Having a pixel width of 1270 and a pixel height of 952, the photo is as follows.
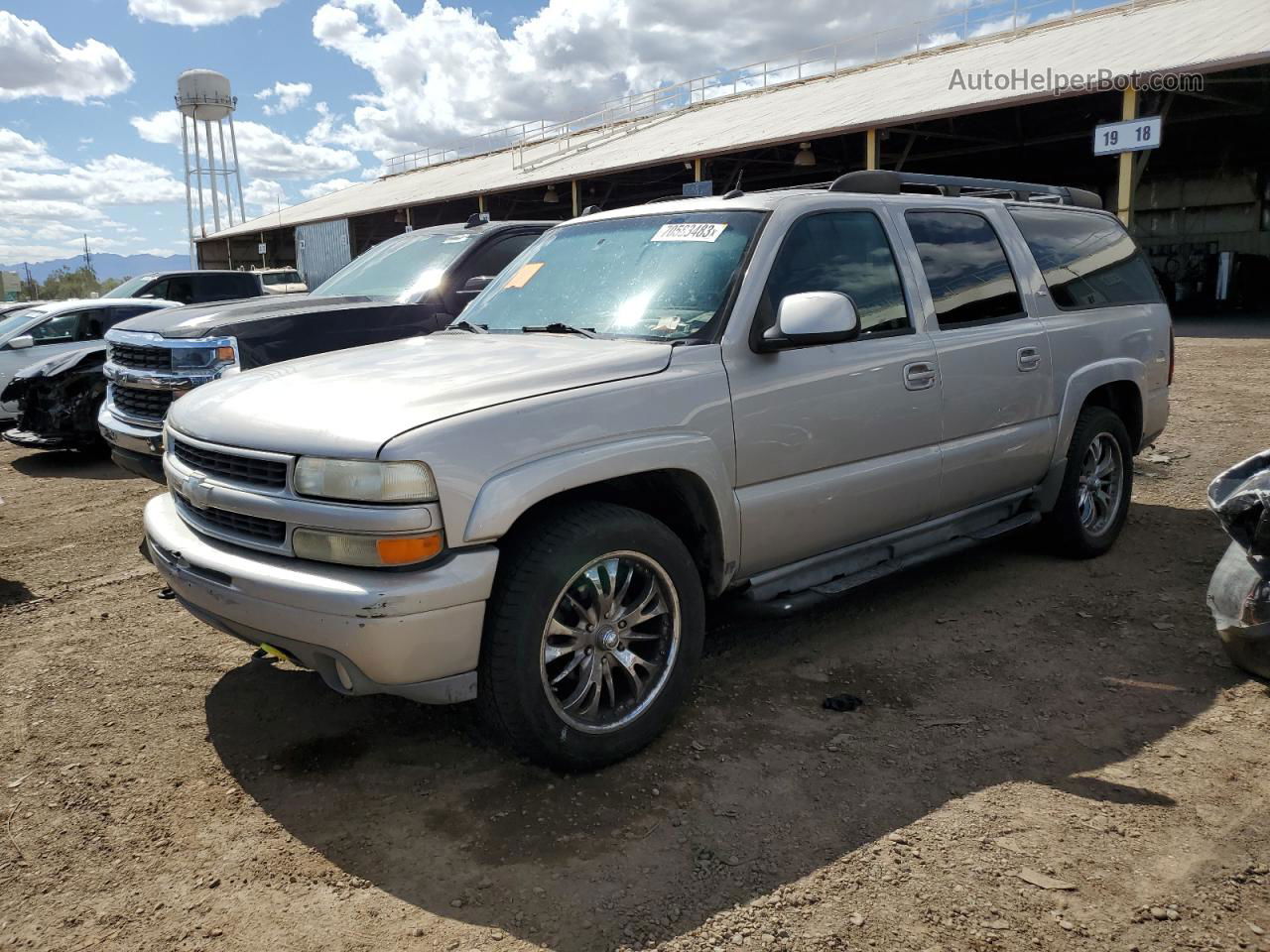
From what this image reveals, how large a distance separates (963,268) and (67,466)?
831cm

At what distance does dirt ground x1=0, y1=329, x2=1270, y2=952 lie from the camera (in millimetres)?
2457

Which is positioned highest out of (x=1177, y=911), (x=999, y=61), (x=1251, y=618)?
(x=999, y=61)

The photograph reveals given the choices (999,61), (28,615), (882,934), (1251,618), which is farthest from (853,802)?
(999,61)

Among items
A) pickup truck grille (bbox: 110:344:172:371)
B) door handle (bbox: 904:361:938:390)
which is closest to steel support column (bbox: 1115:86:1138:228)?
door handle (bbox: 904:361:938:390)

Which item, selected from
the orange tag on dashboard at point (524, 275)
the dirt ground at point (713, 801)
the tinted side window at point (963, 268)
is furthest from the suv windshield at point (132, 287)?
the tinted side window at point (963, 268)

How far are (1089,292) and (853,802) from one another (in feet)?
11.5

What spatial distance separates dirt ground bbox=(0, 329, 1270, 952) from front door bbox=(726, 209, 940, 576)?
50 centimetres

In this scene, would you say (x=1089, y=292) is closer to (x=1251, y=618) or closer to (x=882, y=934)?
(x=1251, y=618)

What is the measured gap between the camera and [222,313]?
6.62 m

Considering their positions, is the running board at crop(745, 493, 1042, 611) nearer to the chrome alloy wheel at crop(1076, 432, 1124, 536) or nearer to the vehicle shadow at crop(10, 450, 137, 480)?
the chrome alloy wheel at crop(1076, 432, 1124, 536)

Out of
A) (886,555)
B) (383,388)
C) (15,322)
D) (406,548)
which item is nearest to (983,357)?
(886,555)

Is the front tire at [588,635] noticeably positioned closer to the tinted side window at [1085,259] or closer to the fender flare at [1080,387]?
the fender flare at [1080,387]

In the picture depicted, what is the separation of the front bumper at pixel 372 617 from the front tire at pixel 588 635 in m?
0.10

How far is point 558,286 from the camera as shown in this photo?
4.10 metres
